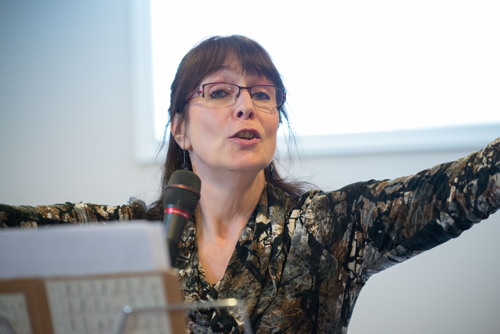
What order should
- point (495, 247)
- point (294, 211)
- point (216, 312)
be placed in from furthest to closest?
point (495, 247) → point (294, 211) → point (216, 312)

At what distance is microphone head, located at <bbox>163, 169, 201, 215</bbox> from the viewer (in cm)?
85

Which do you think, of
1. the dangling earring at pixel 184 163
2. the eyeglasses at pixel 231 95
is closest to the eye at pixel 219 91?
the eyeglasses at pixel 231 95

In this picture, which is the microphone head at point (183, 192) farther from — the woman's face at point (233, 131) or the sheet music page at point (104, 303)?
the woman's face at point (233, 131)

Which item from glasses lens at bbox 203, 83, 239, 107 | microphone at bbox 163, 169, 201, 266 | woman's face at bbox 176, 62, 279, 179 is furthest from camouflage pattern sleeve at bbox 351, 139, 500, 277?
microphone at bbox 163, 169, 201, 266

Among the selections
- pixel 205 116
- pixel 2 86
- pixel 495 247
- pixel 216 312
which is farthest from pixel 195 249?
pixel 2 86

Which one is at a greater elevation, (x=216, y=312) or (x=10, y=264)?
(x=10, y=264)

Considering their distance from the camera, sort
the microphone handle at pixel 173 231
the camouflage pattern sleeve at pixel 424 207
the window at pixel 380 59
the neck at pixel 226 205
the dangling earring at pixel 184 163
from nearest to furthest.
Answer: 1. the microphone handle at pixel 173 231
2. the camouflage pattern sleeve at pixel 424 207
3. the neck at pixel 226 205
4. the dangling earring at pixel 184 163
5. the window at pixel 380 59

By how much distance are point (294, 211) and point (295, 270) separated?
16 centimetres

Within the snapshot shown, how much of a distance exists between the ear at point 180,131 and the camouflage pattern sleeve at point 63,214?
0.67 feet

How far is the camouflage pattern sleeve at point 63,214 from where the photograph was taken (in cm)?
135

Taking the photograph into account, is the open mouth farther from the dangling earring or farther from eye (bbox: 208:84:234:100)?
the dangling earring

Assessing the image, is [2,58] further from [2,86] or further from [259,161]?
[259,161]

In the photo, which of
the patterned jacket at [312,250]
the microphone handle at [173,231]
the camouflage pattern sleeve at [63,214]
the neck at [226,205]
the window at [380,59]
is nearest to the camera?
the microphone handle at [173,231]

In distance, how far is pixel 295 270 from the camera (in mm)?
1327
